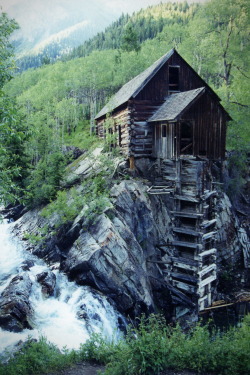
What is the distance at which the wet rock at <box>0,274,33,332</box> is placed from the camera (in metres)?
10.3

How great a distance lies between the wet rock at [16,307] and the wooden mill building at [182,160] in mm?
8396

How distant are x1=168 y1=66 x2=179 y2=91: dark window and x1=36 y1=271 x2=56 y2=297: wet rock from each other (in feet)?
52.2

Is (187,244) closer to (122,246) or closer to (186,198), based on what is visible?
(186,198)

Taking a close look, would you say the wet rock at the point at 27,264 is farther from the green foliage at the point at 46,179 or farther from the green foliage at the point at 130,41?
the green foliage at the point at 130,41

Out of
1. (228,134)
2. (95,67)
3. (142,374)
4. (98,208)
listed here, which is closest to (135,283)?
(98,208)

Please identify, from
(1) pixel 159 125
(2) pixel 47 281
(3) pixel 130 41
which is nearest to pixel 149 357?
(2) pixel 47 281

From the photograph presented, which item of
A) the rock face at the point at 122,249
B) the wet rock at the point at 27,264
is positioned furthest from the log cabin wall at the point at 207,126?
the wet rock at the point at 27,264

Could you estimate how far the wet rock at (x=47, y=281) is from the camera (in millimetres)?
12913

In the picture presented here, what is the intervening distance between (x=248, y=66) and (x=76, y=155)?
805 inches

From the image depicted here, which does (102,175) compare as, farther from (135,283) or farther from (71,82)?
(71,82)

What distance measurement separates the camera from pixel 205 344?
8281 mm

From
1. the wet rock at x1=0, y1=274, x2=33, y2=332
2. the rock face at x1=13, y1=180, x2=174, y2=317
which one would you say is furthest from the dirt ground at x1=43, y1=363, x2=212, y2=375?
the rock face at x1=13, y1=180, x2=174, y2=317

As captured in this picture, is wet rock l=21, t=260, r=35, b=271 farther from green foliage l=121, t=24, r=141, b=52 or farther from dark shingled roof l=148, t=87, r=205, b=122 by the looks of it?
green foliage l=121, t=24, r=141, b=52

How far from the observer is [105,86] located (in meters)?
39.2
